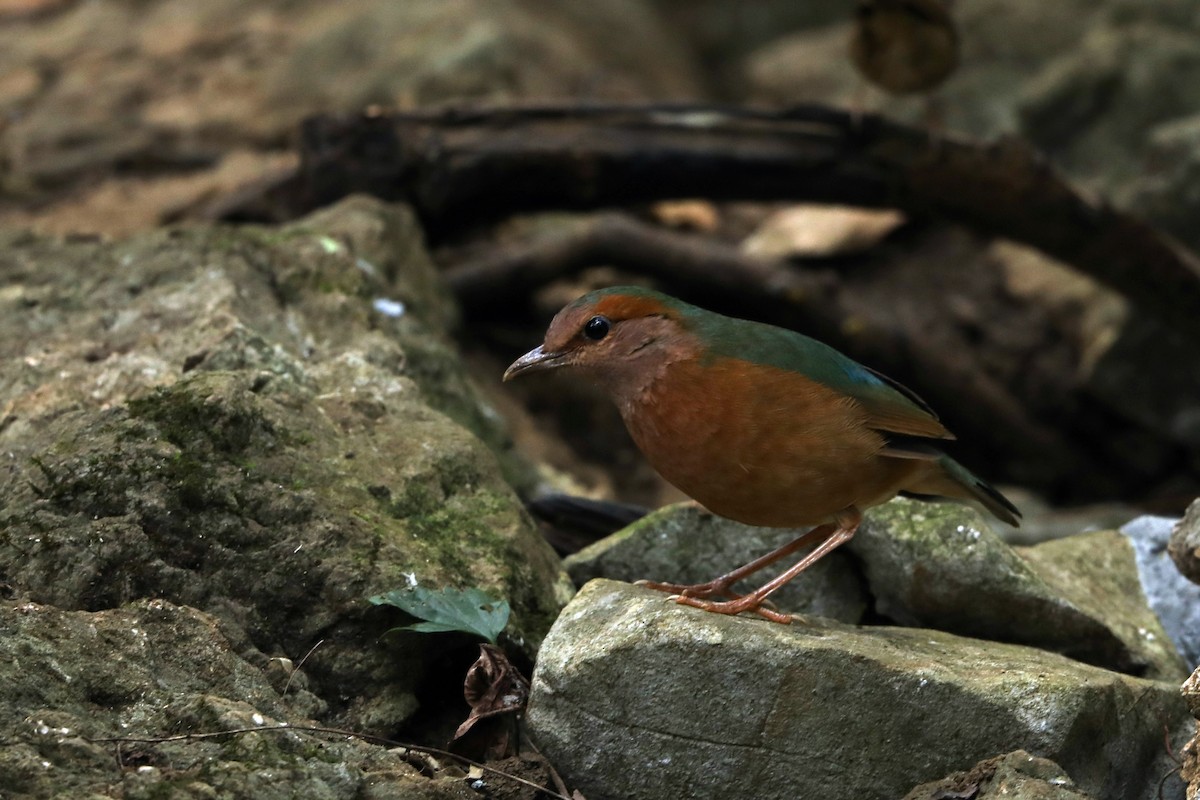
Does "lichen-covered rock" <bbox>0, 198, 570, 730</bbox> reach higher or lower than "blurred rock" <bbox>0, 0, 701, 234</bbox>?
higher

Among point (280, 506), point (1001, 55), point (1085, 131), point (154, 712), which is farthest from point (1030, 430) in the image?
point (154, 712)

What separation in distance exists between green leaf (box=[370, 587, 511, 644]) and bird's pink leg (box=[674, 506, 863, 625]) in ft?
1.53

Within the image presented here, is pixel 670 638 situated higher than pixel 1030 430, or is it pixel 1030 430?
pixel 670 638

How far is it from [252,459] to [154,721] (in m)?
0.93

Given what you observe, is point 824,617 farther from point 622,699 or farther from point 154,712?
point 154,712

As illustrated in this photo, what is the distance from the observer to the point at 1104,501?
8031 millimetres

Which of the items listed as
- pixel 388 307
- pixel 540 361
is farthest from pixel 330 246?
pixel 540 361

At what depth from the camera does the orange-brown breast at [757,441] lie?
3590 millimetres

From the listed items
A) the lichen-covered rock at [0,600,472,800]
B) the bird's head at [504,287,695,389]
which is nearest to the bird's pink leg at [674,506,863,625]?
the bird's head at [504,287,695,389]

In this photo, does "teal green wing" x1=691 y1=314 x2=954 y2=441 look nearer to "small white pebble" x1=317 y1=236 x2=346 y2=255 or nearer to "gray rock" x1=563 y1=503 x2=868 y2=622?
"gray rock" x1=563 y1=503 x2=868 y2=622

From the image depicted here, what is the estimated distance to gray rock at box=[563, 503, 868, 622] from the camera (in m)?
4.14

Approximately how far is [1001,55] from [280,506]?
774cm

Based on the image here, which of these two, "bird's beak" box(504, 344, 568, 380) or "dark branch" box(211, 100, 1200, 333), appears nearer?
"bird's beak" box(504, 344, 568, 380)

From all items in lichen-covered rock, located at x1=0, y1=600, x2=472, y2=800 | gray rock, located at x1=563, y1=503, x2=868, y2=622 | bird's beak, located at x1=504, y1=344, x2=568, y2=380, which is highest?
bird's beak, located at x1=504, y1=344, x2=568, y2=380
